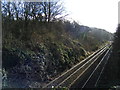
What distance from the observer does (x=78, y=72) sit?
6.96 m

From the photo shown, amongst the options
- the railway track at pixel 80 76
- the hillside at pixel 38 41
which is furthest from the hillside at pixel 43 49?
the railway track at pixel 80 76

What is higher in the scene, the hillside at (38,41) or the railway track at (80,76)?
the hillside at (38,41)

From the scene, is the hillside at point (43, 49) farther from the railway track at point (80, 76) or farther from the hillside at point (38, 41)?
the railway track at point (80, 76)

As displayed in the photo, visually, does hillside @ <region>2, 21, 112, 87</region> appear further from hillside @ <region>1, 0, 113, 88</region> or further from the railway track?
the railway track

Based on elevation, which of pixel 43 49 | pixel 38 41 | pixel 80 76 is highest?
pixel 38 41

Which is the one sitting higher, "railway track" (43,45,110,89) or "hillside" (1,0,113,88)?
"hillside" (1,0,113,88)

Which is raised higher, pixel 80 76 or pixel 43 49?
pixel 43 49

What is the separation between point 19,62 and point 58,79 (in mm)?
1084

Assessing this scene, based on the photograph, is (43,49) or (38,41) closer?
(43,49)

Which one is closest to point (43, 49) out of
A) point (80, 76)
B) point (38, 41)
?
point (38, 41)

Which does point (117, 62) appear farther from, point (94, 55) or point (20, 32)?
point (94, 55)

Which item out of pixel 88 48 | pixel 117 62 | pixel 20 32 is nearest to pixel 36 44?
pixel 20 32

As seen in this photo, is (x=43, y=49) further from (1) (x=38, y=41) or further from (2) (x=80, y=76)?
(2) (x=80, y=76)

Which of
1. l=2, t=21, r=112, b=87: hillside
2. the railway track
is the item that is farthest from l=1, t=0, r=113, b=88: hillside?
the railway track
